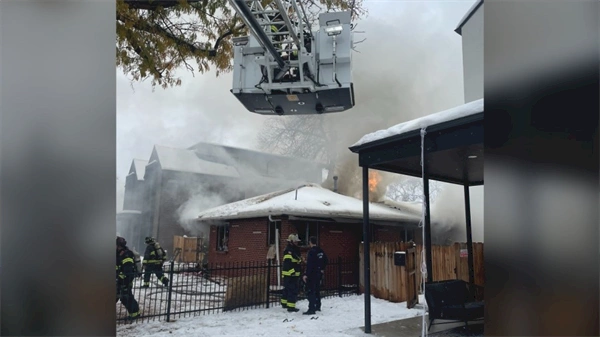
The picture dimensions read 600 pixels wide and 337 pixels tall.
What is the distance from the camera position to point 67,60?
2.94 feet

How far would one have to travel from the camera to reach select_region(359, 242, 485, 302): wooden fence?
9484 millimetres

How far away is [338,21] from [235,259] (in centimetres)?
1179

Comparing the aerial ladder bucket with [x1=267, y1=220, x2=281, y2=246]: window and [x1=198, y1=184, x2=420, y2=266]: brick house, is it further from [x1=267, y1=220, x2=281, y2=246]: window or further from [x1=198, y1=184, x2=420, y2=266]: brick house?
[x1=267, y1=220, x2=281, y2=246]: window

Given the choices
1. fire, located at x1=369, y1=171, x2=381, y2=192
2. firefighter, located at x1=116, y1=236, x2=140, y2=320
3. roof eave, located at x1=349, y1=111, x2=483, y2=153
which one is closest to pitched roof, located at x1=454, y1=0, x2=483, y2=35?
fire, located at x1=369, y1=171, x2=381, y2=192

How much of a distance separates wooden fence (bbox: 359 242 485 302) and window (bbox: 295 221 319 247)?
2.79 metres

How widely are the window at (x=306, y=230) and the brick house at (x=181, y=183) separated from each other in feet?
47.9

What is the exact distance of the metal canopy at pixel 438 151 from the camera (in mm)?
5527

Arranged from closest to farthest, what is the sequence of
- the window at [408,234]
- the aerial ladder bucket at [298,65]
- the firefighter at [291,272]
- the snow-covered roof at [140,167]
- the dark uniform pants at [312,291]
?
the aerial ladder bucket at [298,65] → the dark uniform pants at [312,291] → the firefighter at [291,272] → the window at [408,234] → the snow-covered roof at [140,167]

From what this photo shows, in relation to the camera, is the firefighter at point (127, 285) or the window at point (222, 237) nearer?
the firefighter at point (127, 285)

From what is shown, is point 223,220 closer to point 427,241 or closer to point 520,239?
point 427,241

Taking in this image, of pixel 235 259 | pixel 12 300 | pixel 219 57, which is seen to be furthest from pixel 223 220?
pixel 12 300

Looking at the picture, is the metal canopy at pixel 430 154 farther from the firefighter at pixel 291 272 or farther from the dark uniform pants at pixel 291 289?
the dark uniform pants at pixel 291 289

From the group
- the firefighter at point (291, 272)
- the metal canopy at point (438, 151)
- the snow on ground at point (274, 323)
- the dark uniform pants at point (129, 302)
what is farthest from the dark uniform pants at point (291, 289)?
the metal canopy at point (438, 151)

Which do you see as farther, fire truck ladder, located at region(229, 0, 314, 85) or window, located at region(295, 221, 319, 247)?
window, located at region(295, 221, 319, 247)
